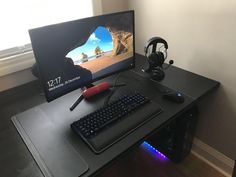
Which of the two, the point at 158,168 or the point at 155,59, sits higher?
the point at 155,59

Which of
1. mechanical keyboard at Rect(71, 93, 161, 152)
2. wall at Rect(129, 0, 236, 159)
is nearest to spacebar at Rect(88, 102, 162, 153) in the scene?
mechanical keyboard at Rect(71, 93, 161, 152)

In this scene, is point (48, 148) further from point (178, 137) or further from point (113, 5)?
point (113, 5)

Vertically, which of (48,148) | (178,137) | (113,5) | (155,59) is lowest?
(178,137)

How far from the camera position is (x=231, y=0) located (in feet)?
3.62

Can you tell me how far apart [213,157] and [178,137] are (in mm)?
364

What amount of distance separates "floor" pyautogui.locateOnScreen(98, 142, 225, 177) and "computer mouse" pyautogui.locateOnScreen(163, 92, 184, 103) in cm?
65

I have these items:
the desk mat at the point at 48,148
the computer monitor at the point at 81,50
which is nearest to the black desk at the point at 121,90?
the desk mat at the point at 48,148

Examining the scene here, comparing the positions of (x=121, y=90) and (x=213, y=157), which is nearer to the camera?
(x=121, y=90)

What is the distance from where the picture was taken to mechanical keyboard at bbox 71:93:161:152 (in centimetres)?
95

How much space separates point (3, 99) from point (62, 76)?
0.55m

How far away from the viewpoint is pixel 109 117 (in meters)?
1.02

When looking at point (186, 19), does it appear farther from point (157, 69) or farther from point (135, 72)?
point (135, 72)

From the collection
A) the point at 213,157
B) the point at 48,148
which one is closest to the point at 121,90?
the point at 48,148

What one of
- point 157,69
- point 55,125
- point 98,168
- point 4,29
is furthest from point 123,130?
point 4,29
